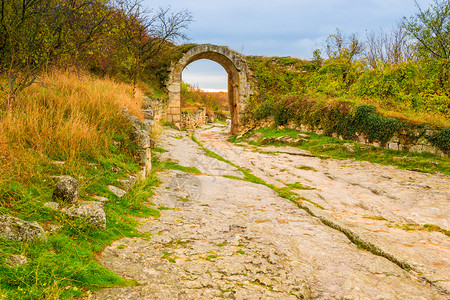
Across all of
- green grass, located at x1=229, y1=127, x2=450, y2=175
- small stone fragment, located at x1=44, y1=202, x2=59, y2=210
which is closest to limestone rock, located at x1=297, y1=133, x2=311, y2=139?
green grass, located at x1=229, y1=127, x2=450, y2=175

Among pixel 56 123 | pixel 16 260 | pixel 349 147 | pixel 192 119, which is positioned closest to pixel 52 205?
pixel 16 260

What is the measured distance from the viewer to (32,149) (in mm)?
3191

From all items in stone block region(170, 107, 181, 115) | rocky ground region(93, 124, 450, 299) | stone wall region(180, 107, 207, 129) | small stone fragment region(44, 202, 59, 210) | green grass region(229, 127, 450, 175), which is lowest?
rocky ground region(93, 124, 450, 299)

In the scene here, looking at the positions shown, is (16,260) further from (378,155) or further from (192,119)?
(192,119)

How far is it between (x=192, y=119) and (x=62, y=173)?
66.3ft

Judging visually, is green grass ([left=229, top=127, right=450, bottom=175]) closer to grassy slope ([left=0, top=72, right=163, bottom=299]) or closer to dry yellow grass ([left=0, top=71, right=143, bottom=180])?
grassy slope ([left=0, top=72, right=163, bottom=299])

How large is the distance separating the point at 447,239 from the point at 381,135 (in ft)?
21.9

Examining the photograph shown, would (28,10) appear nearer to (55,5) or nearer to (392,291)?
(55,5)

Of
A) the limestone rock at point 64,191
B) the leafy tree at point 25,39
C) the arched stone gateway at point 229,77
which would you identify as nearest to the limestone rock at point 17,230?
the limestone rock at point 64,191

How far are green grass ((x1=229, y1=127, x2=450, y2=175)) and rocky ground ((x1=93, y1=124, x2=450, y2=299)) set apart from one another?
206cm

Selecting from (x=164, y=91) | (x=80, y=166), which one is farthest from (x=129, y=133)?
(x=164, y=91)

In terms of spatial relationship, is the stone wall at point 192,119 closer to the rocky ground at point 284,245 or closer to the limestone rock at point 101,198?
the rocky ground at point 284,245

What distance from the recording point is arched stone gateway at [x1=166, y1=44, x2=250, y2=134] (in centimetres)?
1697

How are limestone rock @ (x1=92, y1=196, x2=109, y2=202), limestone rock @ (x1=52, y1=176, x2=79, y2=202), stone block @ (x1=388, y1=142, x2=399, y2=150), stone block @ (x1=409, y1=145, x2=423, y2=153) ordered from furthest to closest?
1. stone block @ (x1=388, y1=142, x2=399, y2=150)
2. stone block @ (x1=409, y1=145, x2=423, y2=153)
3. limestone rock @ (x1=92, y1=196, x2=109, y2=202)
4. limestone rock @ (x1=52, y1=176, x2=79, y2=202)
